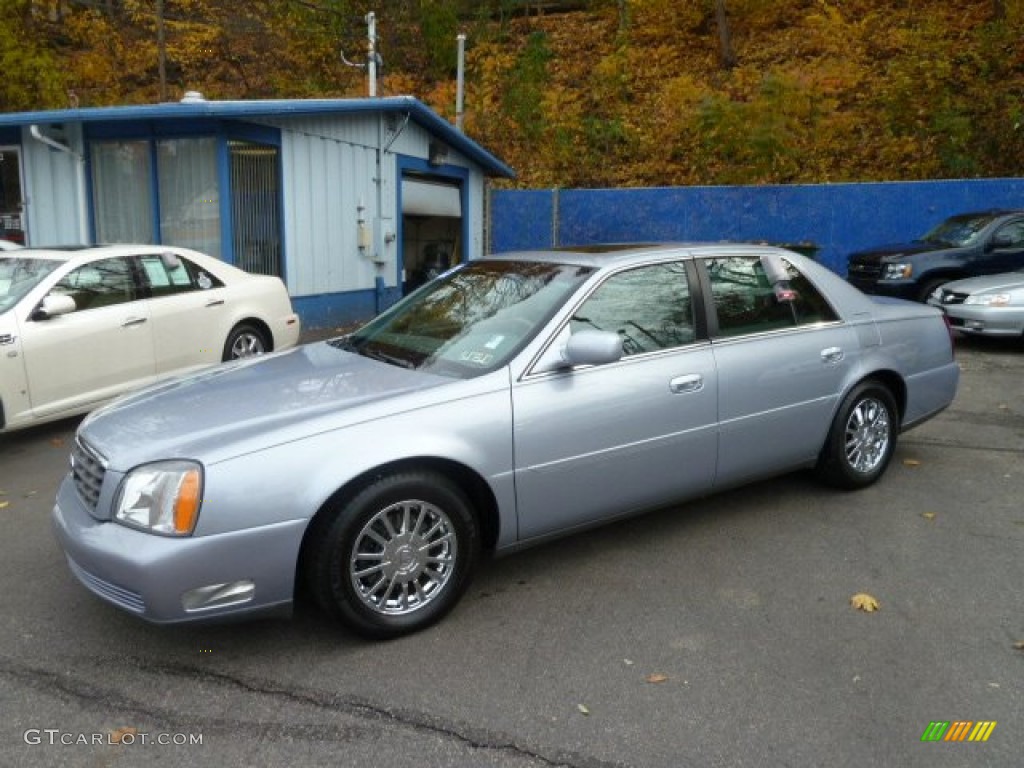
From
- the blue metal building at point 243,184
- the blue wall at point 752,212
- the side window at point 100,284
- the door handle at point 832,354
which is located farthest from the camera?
the blue wall at point 752,212

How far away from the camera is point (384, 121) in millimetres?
13172

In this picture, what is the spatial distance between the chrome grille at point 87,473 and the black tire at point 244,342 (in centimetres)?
443

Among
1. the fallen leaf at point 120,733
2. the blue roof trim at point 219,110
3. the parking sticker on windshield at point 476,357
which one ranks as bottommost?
the fallen leaf at point 120,733

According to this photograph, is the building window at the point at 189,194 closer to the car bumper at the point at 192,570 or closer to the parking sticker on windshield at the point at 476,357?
the parking sticker on windshield at the point at 476,357

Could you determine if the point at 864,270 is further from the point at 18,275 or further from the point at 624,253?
the point at 18,275

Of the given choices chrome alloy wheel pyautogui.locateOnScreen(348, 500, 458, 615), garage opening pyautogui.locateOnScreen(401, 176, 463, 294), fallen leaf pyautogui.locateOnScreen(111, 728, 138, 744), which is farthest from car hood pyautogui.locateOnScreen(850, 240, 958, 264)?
fallen leaf pyautogui.locateOnScreen(111, 728, 138, 744)

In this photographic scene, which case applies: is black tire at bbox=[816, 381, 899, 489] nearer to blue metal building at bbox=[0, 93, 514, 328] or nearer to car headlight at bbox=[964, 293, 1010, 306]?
car headlight at bbox=[964, 293, 1010, 306]

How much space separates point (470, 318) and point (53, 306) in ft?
12.2

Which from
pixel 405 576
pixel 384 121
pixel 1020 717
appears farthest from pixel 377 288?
pixel 1020 717

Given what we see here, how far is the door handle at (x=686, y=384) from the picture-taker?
4.18 meters

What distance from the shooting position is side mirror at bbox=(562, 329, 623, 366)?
12.2 feet

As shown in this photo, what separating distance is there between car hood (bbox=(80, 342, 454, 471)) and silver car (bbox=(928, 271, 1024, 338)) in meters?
8.57

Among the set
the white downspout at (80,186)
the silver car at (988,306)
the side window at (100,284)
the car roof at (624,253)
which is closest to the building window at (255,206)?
the white downspout at (80,186)

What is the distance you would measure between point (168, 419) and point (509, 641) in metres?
1.65
